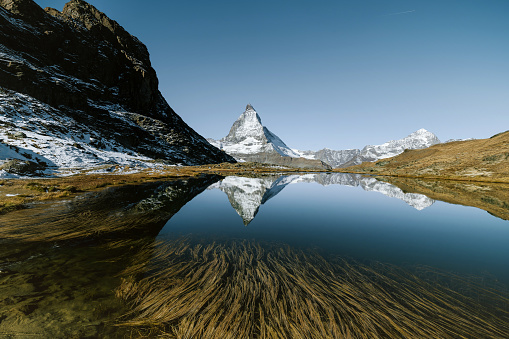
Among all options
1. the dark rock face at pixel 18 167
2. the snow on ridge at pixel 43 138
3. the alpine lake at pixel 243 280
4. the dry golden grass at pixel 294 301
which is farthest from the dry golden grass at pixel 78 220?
the snow on ridge at pixel 43 138

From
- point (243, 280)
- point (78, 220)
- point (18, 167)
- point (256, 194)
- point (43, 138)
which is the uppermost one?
point (43, 138)

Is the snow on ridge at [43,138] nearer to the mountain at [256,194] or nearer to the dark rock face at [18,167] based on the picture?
the dark rock face at [18,167]

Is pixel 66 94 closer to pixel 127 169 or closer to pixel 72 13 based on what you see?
pixel 127 169

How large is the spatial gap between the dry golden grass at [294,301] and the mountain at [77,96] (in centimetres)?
5712

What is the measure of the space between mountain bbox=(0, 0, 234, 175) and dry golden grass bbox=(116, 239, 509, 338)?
57.1 metres

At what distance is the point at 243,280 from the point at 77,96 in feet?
535

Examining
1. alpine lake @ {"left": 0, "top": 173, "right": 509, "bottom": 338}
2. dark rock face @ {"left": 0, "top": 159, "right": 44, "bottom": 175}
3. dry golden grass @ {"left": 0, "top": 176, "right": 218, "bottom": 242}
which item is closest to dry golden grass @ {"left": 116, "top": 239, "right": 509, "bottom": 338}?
alpine lake @ {"left": 0, "top": 173, "right": 509, "bottom": 338}

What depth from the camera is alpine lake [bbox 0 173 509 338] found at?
5.12 metres

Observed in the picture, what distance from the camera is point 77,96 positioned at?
120375 millimetres

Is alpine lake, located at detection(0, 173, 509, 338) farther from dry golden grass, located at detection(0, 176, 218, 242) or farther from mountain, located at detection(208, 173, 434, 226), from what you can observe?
mountain, located at detection(208, 173, 434, 226)

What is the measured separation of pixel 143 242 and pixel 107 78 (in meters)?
→ 205

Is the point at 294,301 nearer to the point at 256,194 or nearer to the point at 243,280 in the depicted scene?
the point at 243,280

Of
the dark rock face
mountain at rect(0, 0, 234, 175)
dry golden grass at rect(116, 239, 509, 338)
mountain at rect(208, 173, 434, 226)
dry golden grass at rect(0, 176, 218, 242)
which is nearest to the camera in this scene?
dry golden grass at rect(116, 239, 509, 338)

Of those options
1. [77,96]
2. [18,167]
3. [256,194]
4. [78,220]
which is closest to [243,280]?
[78,220]
